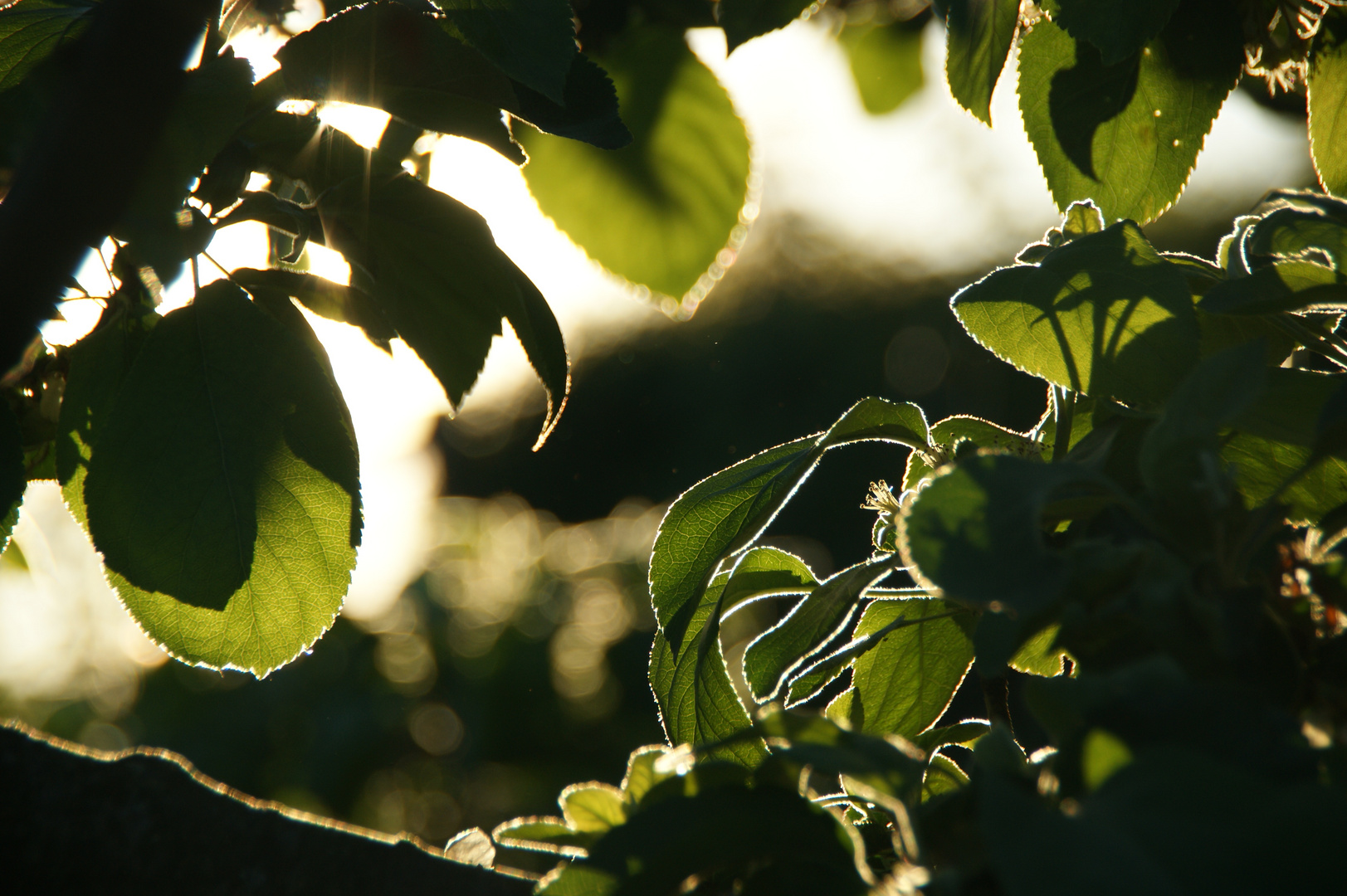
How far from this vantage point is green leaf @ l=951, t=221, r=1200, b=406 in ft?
1.34

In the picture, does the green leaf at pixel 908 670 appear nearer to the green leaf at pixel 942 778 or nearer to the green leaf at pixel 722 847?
the green leaf at pixel 942 778

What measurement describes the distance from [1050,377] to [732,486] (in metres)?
0.17

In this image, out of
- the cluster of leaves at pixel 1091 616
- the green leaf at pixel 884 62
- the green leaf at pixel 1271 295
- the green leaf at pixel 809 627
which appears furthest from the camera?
the green leaf at pixel 884 62

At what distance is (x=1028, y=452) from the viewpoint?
516 millimetres

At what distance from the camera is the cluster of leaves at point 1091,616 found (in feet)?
0.74

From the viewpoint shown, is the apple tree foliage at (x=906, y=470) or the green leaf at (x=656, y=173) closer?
the apple tree foliage at (x=906, y=470)

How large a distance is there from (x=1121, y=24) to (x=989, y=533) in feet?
1.17

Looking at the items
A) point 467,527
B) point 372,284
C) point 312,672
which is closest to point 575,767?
point 312,672

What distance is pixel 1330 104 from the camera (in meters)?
0.58

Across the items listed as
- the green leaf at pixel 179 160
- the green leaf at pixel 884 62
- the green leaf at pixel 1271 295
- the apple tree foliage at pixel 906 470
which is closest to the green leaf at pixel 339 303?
the apple tree foliage at pixel 906 470

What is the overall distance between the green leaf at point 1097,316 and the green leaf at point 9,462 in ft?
1.69

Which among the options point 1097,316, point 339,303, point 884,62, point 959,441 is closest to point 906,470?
point 959,441

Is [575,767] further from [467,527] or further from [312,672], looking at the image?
[467,527]

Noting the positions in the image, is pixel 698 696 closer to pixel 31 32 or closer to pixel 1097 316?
pixel 1097 316
